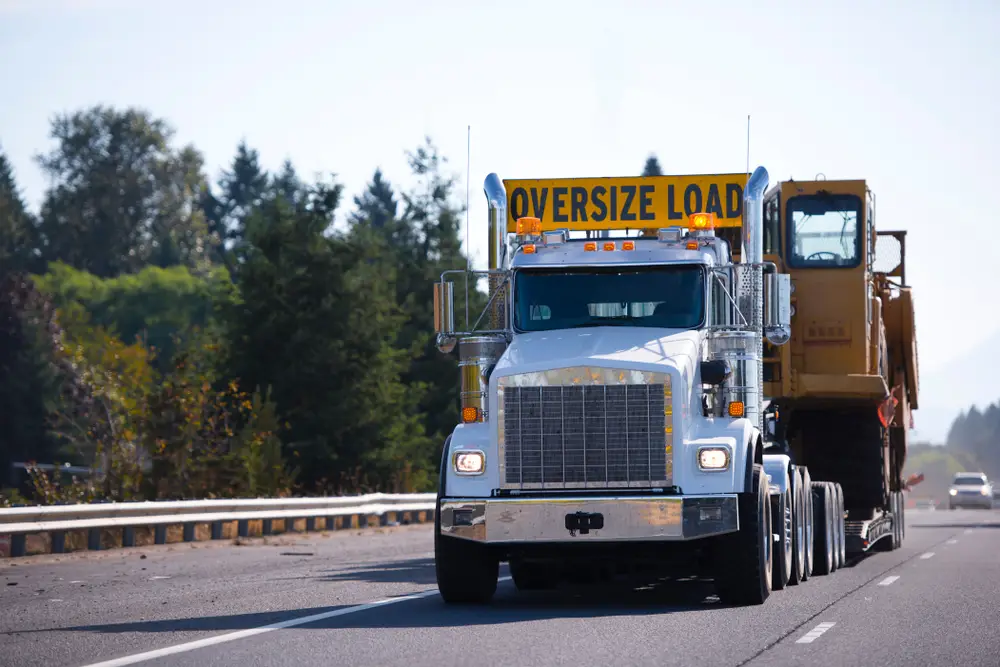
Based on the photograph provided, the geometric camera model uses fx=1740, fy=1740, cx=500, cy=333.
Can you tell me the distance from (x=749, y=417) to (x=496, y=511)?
9.11ft

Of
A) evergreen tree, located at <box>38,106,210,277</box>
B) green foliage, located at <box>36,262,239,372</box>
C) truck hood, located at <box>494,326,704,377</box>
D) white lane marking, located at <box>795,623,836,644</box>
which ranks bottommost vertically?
white lane marking, located at <box>795,623,836,644</box>

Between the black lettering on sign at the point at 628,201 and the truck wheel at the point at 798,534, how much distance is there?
308 cm

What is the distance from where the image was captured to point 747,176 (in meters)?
17.3

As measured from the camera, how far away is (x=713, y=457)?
14.1 metres

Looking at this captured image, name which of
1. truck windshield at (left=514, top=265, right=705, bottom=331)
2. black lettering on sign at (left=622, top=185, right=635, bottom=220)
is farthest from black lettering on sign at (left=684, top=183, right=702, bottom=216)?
truck windshield at (left=514, top=265, right=705, bottom=331)

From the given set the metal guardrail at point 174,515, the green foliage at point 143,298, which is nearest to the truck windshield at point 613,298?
the metal guardrail at point 174,515

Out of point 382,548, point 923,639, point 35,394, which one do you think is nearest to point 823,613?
point 923,639

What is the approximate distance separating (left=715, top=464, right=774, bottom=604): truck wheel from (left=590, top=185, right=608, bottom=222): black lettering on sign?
406 centimetres

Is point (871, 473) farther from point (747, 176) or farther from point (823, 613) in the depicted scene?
point (823, 613)

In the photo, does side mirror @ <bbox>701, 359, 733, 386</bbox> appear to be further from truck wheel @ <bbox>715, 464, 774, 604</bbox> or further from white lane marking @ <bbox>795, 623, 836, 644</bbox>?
white lane marking @ <bbox>795, 623, 836, 644</bbox>

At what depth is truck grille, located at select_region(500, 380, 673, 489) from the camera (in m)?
14.0

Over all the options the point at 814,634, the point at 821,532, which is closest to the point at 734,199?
the point at 821,532

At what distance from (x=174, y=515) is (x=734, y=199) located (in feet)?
35.6

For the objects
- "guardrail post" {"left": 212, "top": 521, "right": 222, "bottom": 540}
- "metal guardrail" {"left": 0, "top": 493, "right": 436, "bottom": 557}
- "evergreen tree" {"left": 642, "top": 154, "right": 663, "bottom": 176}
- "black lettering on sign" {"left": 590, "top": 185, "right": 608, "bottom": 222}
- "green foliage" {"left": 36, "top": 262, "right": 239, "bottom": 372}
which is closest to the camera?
"black lettering on sign" {"left": 590, "top": 185, "right": 608, "bottom": 222}
